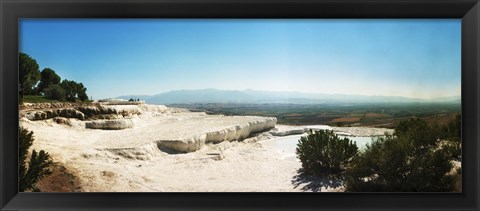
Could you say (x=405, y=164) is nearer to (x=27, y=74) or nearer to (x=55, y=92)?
Answer: (x=55, y=92)

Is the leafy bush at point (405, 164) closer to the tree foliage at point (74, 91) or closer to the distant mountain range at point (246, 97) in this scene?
the distant mountain range at point (246, 97)

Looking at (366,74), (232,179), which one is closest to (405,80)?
(366,74)

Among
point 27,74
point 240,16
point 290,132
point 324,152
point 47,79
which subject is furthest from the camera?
point 290,132

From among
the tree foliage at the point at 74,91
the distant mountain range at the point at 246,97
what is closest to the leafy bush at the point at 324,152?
the distant mountain range at the point at 246,97

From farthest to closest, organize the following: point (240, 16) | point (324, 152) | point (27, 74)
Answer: point (324, 152), point (27, 74), point (240, 16)

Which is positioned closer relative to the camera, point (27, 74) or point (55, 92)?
point (27, 74)

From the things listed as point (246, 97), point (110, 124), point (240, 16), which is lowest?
point (110, 124)

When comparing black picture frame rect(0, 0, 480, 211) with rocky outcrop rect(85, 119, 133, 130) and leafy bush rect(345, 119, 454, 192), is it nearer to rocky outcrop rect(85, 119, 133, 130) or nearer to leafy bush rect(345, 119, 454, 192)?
leafy bush rect(345, 119, 454, 192)

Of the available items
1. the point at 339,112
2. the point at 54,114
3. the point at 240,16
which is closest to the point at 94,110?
the point at 54,114

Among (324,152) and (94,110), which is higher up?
(94,110)
